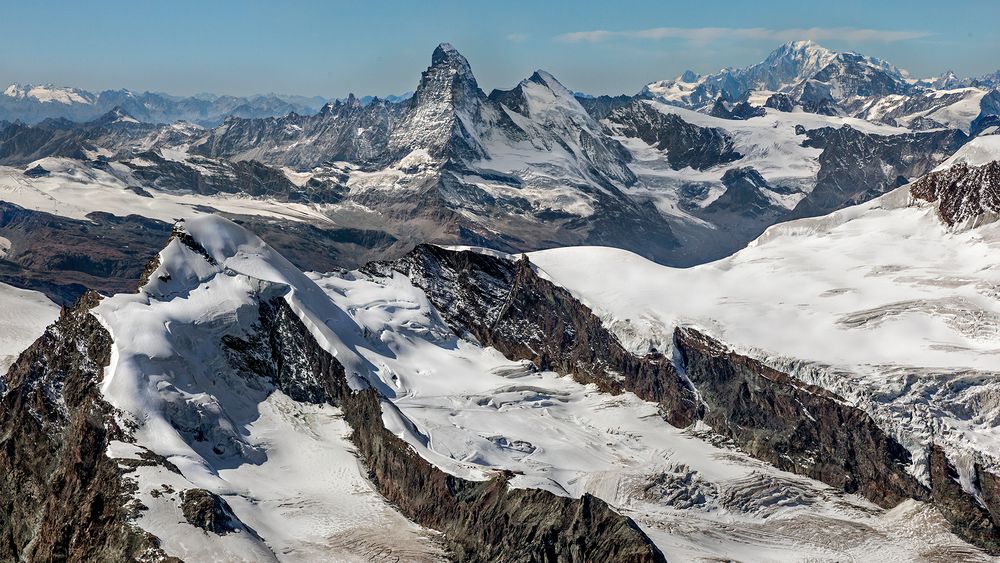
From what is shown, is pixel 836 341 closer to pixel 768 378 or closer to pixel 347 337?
pixel 768 378

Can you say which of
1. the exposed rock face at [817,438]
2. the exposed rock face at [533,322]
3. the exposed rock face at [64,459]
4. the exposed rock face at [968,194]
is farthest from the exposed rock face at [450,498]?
the exposed rock face at [968,194]

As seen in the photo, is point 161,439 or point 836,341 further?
point 836,341

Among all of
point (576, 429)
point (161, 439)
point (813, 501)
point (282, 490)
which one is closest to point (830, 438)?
point (813, 501)

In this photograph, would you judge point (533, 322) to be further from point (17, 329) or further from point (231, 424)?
point (17, 329)

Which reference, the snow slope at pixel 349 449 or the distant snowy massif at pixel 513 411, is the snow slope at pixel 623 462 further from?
the distant snowy massif at pixel 513 411

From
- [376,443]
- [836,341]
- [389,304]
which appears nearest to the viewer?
[376,443]

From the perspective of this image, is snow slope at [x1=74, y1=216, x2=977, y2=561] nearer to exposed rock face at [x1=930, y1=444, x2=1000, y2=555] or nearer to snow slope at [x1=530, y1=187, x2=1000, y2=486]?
exposed rock face at [x1=930, y1=444, x2=1000, y2=555]

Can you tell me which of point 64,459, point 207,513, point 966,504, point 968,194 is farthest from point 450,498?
point 968,194
